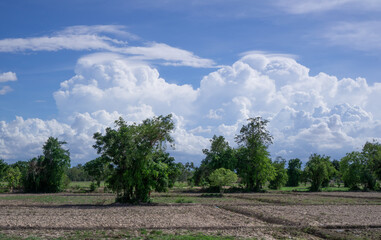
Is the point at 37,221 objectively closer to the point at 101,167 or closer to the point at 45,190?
the point at 101,167

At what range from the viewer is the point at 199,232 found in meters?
17.5

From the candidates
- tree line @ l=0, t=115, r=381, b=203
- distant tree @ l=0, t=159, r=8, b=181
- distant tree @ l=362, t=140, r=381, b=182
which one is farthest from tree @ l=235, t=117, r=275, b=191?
distant tree @ l=0, t=159, r=8, b=181

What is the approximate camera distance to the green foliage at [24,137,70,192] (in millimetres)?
56219

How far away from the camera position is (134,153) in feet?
102

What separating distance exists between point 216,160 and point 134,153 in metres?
33.7

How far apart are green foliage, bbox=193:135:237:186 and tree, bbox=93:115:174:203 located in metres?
27.9

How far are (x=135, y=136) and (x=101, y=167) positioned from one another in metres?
4.20

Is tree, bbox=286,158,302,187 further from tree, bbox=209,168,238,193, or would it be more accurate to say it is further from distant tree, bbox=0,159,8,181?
distant tree, bbox=0,159,8,181

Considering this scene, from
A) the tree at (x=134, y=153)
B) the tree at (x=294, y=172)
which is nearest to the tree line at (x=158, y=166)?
the tree at (x=134, y=153)

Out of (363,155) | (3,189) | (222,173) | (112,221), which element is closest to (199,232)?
(112,221)

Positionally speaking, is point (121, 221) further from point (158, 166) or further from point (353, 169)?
point (353, 169)

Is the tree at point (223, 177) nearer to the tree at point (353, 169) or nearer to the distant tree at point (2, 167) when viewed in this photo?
the tree at point (353, 169)

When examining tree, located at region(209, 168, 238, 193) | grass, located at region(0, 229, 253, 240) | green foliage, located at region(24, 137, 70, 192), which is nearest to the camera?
grass, located at region(0, 229, 253, 240)

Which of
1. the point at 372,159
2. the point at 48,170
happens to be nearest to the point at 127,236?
the point at 48,170
